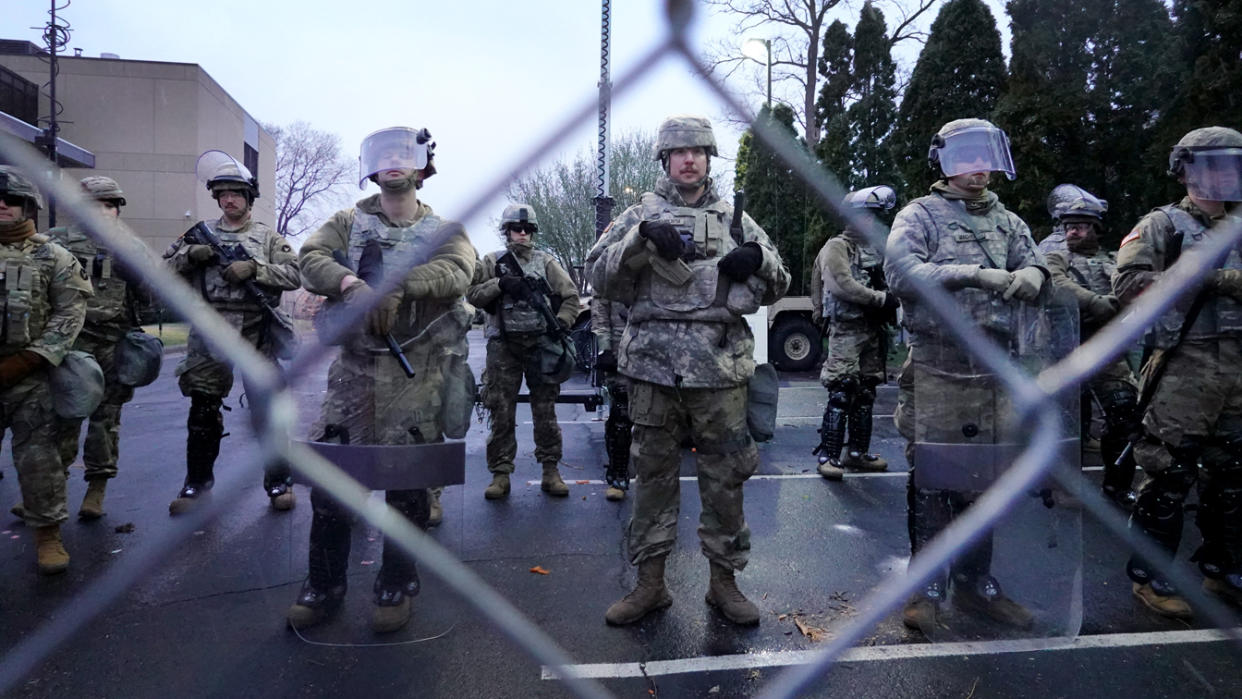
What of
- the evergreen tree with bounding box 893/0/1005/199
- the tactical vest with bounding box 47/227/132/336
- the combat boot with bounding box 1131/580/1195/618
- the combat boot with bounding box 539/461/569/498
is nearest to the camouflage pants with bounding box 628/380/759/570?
the combat boot with bounding box 1131/580/1195/618

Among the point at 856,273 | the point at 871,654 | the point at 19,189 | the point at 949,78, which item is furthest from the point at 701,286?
the point at 949,78

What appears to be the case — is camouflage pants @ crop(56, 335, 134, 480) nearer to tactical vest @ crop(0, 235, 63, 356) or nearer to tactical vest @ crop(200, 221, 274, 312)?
tactical vest @ crop(200, 221, 274, 312)

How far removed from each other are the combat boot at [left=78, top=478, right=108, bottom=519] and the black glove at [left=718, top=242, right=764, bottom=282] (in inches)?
161

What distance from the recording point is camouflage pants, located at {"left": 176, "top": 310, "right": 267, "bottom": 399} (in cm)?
466

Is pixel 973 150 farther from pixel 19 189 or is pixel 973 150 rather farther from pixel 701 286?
pixel 19 189

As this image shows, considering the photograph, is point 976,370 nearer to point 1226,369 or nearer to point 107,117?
point 1226,369

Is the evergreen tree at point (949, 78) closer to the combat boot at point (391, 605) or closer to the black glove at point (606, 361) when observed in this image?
the black glove at point (606, 361)

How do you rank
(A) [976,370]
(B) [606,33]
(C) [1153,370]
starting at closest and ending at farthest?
(B) [606,33] → (A) [976,370] → (C) [1153,370]

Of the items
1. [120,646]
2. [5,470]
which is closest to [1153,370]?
[120,646]

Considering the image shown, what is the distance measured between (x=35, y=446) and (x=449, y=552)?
2539mm

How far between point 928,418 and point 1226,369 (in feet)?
4.52

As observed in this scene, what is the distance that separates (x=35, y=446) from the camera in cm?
373

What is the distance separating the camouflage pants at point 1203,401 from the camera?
3.24 metres

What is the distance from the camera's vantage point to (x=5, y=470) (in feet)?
19.2
